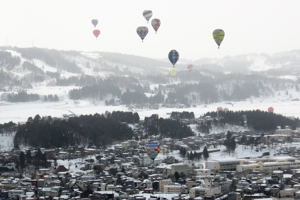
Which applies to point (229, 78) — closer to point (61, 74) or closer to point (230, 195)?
point (61, 74)

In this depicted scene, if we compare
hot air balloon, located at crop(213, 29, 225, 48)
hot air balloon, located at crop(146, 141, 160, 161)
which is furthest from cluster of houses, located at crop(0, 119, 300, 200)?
hot air balloon, located at crop(213, 29, 225, 48)

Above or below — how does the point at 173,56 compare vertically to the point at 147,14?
below

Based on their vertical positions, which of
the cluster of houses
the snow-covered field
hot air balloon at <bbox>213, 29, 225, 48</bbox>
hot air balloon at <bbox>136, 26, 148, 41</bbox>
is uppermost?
hot air balloon at <bbox>136, 26, 148, 41</bbox>

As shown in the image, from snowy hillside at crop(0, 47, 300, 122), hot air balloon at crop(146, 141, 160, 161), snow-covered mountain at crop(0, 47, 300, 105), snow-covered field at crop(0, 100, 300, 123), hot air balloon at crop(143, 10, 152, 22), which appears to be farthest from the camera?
snow-covered mountain at crop(0, 47, 300, 105)

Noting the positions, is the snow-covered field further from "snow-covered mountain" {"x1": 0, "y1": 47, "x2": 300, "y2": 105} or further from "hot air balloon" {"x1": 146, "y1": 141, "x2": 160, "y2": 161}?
"hot air balloon" {"x1": 146, "y1": 141, "x2": 160, "y2": 161}

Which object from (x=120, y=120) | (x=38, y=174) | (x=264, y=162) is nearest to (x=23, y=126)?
(x=120, y=120)

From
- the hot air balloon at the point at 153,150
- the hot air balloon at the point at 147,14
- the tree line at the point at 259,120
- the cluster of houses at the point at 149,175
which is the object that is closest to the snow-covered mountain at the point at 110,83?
the tree line at the point at 259,120

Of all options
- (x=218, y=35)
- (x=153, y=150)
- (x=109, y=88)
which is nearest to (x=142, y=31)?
(x=218, y=35)

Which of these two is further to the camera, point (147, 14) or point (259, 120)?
point (259, 120)

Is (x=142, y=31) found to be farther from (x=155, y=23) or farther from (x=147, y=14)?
(x=147, y=14)
